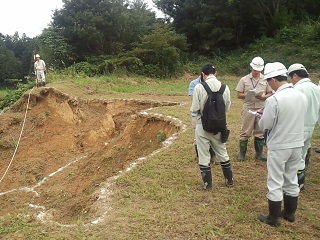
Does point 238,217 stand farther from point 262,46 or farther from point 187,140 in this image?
point 262,46

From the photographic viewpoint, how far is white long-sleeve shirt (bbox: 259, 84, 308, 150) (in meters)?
3.90

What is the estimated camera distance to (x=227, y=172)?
5.24 meters

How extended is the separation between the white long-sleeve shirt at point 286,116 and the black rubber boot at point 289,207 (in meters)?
0.69

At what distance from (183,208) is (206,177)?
717 millimetres

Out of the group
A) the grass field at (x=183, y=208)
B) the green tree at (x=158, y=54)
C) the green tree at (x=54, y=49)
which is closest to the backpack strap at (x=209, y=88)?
the grass field at (x=183, y=208)

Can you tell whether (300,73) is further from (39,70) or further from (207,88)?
(39,70)

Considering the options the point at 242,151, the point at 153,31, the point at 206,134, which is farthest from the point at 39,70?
the point at 206,134

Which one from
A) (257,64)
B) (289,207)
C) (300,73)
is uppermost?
(257,64)

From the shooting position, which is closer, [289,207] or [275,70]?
[275,70]

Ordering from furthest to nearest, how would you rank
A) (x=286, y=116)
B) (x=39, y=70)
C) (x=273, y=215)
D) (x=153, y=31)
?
(x=153, y=31) → (x=39, y=70) → (x=273, y=215) → (x=286, y=116)

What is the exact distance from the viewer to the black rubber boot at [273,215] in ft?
13.3

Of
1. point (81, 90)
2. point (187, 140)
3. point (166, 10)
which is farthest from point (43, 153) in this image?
point (166, 10)

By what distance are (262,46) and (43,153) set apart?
1881 centimetres

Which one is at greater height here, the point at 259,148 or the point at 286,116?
the point at 286,116
